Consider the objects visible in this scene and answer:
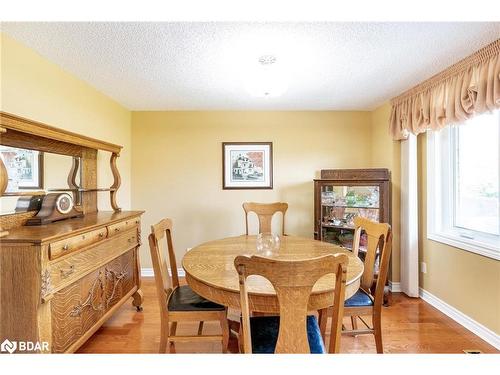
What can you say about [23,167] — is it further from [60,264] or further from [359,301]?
[359,301]

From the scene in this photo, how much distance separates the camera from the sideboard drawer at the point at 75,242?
1.41m

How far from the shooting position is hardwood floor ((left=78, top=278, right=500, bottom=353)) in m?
1.91

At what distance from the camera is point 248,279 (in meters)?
1.35

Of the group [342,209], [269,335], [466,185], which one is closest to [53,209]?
[269,335]

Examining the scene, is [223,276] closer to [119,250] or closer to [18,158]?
[119,250]

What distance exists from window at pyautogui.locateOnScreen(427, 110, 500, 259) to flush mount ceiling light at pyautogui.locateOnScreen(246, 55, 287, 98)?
157cm

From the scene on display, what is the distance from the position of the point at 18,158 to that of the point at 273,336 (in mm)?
1993

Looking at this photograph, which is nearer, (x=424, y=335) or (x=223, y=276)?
(x=223, y=276)

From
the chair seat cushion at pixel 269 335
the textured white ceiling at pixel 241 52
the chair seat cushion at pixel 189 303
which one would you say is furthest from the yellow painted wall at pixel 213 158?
the chair seat cushion at pixel 269 335

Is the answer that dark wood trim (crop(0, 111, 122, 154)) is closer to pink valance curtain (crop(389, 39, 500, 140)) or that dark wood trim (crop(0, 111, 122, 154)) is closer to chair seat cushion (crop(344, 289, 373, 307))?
chair seat cushion (crop(344, 289, 373, 307))

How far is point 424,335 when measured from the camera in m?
2.07

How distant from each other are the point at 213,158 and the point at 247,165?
47 cm

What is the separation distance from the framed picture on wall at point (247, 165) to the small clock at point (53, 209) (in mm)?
1794
